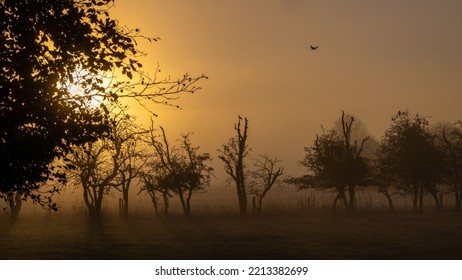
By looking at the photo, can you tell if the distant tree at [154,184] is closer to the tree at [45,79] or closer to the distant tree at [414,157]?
the distant tree at [414,157]

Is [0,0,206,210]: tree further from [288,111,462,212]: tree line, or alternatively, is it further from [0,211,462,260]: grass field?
[288,111,462,212]: tree line

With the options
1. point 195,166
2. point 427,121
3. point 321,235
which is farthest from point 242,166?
point 321,235

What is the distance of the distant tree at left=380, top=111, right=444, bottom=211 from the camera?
63.7 m

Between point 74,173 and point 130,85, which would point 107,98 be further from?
point 74,173

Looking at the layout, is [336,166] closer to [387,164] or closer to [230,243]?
[387,164]

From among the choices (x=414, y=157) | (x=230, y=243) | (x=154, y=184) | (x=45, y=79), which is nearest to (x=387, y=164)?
(x=414, y=157)

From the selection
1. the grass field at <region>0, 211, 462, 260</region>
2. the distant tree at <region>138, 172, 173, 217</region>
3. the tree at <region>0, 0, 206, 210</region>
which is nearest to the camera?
the tree at <region>0, 0, 206, 210</region>

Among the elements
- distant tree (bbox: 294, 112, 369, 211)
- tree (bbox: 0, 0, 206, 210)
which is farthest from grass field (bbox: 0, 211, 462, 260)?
distant tree (bbox: 294, 112, 369, 211)

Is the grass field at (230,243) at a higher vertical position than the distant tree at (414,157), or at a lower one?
lower

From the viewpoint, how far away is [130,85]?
60.4 ft

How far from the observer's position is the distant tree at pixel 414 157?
209 feet

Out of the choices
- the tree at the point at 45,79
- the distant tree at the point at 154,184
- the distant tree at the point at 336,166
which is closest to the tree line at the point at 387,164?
the distant tree at the point at 336,166

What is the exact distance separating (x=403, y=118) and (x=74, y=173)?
3500cm
